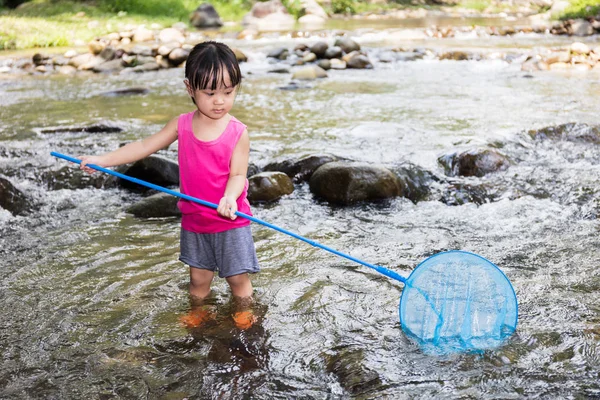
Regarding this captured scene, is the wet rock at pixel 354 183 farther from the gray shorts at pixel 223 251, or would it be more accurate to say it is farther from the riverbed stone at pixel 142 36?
the riverbed stone at pixel 142 36

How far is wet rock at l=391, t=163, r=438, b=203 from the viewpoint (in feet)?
18.7

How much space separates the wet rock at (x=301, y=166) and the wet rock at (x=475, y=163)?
42.9 inches

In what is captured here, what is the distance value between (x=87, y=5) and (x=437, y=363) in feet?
90.6

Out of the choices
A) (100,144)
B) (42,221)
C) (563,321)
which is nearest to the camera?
(563,321)

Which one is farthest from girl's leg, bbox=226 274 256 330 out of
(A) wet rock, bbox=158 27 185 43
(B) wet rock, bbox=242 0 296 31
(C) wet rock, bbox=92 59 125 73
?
(B) wet rock, bbox=242 0 296 31

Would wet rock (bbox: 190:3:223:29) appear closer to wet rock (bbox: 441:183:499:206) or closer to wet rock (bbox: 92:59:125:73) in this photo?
wet rock (bbox: 92:59:125:73)

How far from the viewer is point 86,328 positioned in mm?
3359

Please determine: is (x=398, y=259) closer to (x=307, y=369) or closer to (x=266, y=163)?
(x=307, y=369)

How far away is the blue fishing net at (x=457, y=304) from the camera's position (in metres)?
3.07

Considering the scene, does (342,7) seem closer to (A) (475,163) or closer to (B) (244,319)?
(A) (475,163)

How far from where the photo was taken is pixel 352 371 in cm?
289

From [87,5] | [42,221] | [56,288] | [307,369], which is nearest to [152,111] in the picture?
[42,221]

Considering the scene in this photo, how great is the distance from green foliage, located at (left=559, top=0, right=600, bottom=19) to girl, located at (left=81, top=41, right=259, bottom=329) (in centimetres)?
2171

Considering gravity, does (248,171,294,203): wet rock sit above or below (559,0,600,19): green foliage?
below
